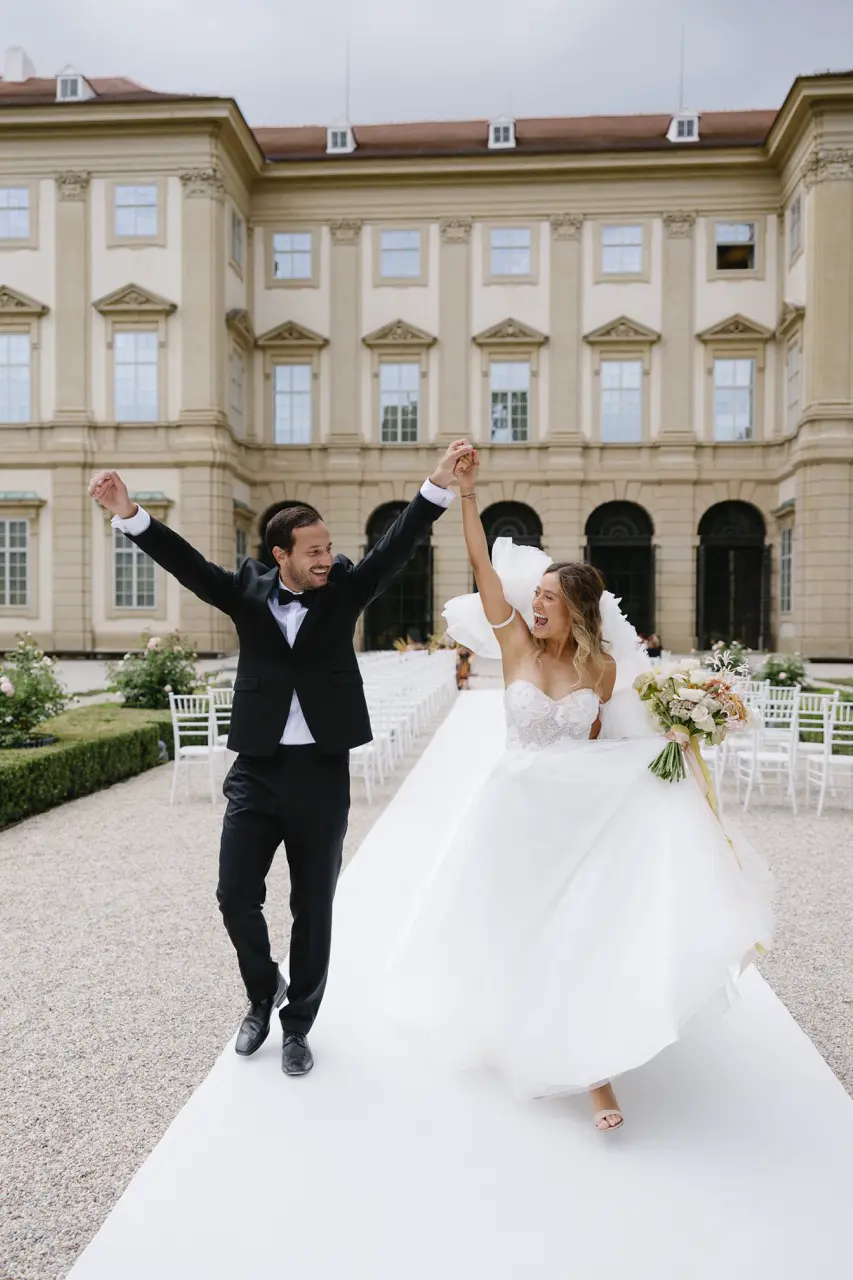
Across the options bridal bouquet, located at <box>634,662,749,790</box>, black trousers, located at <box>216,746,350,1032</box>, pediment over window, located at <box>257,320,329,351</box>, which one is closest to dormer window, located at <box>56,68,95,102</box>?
pediment over window, located at <box>257,320,329,351</box>

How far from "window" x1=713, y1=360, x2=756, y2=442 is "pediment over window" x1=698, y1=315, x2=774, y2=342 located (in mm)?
700

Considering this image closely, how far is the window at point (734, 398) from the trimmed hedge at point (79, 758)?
23.4m

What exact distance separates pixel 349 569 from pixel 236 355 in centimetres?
2934

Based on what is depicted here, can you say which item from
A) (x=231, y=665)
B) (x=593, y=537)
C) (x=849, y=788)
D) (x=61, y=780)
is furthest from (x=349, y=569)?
(x=593, y=537)

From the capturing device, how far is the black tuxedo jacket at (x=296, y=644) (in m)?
3.70

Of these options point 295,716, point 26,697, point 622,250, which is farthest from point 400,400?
point 295,716

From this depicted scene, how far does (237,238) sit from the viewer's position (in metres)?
31.5

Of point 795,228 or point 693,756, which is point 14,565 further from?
point 693,756

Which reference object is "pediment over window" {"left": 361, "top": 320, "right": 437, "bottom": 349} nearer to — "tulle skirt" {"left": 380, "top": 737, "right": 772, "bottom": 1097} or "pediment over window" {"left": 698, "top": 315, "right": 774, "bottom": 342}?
"pediment over window" {"left": 698, "top": 315, "right": 774, "bottom": 342}

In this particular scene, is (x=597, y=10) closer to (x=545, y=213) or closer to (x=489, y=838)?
(x=545, y=213)

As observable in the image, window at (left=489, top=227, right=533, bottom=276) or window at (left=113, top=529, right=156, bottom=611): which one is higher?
window at (left=489, top=227, right=533, bottom=276)

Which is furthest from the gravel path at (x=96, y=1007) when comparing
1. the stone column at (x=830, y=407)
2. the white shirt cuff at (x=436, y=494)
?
the stone column at (x=830, y=407)

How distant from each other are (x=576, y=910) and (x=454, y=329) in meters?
30.7

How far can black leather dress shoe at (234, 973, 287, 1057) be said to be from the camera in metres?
3.92
